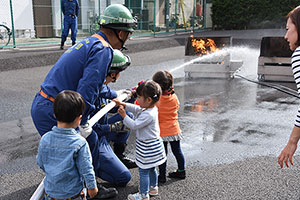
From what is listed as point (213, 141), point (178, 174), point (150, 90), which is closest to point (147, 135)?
point (150, 90)

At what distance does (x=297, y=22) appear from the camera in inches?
102

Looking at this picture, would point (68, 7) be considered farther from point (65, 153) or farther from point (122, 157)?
point (65, 153)

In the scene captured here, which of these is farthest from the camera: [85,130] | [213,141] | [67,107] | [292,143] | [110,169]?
[213,141]

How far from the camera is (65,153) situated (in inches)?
102

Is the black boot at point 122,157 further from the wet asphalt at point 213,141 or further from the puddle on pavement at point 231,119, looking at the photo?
the puddle on pavement at point 231,119

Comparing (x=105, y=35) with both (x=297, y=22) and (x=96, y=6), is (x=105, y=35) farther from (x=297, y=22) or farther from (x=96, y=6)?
(x=96, y=6)

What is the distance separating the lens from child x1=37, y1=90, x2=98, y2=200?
256cm

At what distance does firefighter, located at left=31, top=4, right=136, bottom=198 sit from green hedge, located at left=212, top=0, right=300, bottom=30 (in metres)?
25.3

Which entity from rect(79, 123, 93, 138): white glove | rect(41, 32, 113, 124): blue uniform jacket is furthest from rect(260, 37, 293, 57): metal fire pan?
rect(79, 123, 93, 138): white glove

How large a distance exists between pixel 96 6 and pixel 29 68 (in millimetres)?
7980

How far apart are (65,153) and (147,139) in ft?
3.63

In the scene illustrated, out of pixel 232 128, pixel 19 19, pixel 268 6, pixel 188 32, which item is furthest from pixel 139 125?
pixel 268 6

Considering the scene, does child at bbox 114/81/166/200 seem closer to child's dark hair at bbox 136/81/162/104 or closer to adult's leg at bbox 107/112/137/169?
child's dark hair at bbox 136/81/162/104

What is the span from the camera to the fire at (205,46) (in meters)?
10.2
